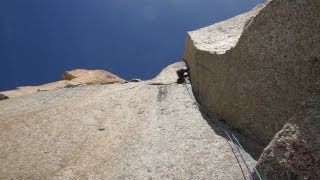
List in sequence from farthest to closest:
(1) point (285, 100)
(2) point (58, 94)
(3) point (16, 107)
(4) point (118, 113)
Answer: (2) point (58, 94) → (3) point (16, 107) → (4) point (118, 113) → (1) point (285, 100)

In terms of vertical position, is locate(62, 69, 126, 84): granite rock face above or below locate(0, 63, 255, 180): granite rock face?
above

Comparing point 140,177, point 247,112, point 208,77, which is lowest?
point 140,177

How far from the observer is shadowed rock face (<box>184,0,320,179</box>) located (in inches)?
345

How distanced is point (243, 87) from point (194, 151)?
2548mm

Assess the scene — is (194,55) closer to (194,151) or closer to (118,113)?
(118,113)

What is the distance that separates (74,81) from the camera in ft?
97.2

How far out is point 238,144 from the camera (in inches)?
520

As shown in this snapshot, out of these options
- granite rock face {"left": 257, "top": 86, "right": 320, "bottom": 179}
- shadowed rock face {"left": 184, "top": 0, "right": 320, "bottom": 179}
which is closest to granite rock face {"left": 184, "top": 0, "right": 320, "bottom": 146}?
shadowed rock face {"left": 184, "top": 0, "right": 320, "bottom": 179}

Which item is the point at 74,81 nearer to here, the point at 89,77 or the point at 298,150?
the point at 89,77

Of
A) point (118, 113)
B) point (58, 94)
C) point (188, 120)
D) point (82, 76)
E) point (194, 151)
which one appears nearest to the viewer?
point (194, 151)

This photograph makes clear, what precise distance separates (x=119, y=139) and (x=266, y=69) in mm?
6120

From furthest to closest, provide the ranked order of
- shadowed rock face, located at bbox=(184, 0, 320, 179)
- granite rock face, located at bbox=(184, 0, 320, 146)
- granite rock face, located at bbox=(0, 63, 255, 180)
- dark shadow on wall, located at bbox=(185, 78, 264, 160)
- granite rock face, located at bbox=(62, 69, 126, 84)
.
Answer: granite rock face, located at bbox=(62, 69, 126, 84) → granite rock face, located at bbox=(0, 63, 255, 180) → dark shadow on wall, located at bbox=(185, 78, 264, 160) → granite rock face, located at bbox=(184, 0, 320, 146) → shadowed rock face, located at bbox=(184, 0, 320, 179)

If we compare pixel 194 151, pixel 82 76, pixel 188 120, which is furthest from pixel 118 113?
pixel 82 76

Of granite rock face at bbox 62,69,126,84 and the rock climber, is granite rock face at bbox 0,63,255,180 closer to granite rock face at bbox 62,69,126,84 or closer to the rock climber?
the rock climber
